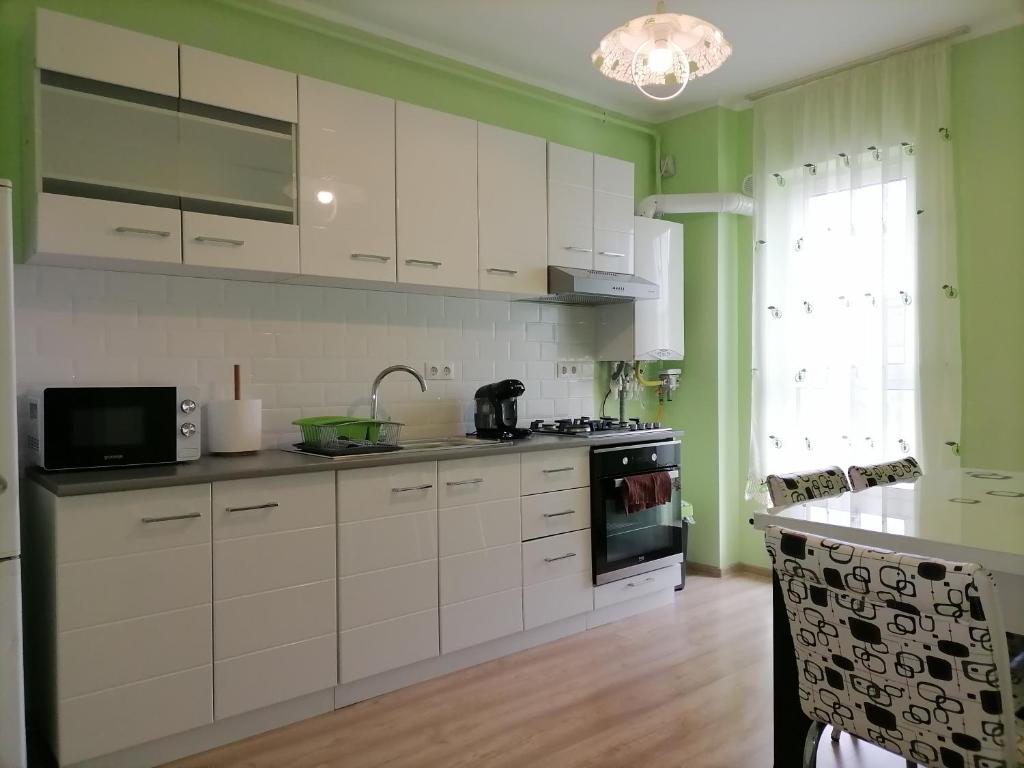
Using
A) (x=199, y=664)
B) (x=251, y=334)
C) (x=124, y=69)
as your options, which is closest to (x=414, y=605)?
(x=199, y=664)

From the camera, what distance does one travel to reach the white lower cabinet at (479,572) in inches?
115

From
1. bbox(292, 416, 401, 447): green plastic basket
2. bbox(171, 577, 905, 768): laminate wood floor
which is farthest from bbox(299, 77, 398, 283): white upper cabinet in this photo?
bbox(171, 577, 905, 768): laminate wood floor

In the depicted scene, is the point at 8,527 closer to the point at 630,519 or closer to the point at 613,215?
the point at 630,519

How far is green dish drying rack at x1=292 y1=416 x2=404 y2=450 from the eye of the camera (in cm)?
293

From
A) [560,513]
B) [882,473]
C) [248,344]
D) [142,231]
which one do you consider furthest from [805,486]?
[142,231]

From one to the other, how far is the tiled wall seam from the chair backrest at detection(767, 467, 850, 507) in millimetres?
1833

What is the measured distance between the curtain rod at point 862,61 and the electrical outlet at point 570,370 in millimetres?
1877

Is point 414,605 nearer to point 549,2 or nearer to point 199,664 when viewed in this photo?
point 199,664

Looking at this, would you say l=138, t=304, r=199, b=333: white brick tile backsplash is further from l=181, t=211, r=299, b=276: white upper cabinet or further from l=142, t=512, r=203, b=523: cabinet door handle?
l=142, t=512, r=203, b=523: cabinet door handle

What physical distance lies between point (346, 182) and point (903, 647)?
244 centimetres

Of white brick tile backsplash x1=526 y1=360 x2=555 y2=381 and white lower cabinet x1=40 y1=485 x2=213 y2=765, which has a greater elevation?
white brick tile backsplash x1=526 y1=360 x2=555 y2=381

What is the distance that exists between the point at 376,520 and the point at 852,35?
3.17m

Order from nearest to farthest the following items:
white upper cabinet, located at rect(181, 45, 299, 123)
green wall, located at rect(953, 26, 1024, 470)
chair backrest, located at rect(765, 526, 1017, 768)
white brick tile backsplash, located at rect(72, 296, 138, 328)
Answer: chair backrest, located at rect(765, 526, 1017, 768), white upper cabinet, located at rect(181, 45, 299, 123), white brick tile backsplash, located at rect(72, 296, 138, 328), green wall, located at rect(953, 26, 1024, 470)

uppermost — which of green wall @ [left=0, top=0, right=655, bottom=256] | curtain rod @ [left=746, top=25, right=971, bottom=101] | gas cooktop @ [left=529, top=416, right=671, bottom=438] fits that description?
curtain rod @ [left=746, top=25, right=971, bottom=101]
